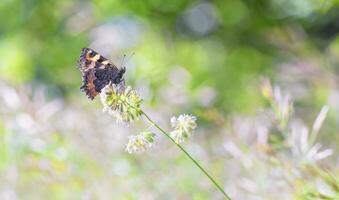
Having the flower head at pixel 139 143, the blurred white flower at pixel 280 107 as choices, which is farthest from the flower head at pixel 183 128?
the blurred white flower at pixel 280 107

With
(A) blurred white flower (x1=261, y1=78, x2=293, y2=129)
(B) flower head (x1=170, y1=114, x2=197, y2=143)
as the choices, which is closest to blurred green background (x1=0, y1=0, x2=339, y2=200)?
(A) blurred white flower (x1=261, y1=78, x2=293, y2=129)

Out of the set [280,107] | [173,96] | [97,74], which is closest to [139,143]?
[97,74]

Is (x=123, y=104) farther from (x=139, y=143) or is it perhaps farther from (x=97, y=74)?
(x=97, y=74)

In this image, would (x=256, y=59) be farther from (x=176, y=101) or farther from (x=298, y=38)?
(x=176, y=101)

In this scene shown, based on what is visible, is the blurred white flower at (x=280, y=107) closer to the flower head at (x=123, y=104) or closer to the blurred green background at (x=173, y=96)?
the blurred green background at (x=173, y=96)

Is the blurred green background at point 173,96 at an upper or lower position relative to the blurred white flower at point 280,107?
upper

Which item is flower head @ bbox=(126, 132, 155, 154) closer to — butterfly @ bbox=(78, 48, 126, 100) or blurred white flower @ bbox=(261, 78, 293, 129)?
butterfly @ bbox=(78, 48, 126, 100)

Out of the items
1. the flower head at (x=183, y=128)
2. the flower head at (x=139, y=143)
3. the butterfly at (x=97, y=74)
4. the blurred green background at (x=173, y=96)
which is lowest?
the flower head at (x=183, y=128)
